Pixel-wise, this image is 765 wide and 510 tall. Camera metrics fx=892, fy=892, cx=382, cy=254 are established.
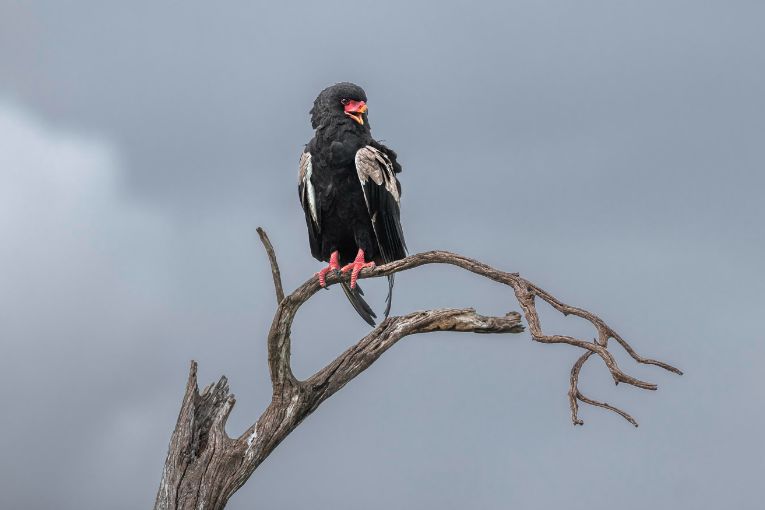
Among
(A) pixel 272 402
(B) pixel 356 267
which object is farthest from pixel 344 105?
(A) pixel 272 402

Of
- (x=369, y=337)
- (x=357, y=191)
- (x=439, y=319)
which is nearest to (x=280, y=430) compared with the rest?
(x=369, y=337)

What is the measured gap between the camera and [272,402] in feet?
25.1

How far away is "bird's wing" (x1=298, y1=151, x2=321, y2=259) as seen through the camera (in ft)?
25.9

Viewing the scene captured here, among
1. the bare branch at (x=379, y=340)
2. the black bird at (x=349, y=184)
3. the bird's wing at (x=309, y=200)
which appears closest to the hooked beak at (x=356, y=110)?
the black bird at (x=349, y=184)

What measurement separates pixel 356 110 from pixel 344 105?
131 mm

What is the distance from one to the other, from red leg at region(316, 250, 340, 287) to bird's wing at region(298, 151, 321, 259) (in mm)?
205

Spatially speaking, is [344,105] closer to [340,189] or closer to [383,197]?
[340,189]

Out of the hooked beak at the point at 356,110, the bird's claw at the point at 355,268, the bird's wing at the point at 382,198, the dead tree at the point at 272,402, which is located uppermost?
the hooked beak at the point at 356,110

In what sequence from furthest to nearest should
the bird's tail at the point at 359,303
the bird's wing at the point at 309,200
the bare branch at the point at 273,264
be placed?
the bird's tail at the point at 359,303 → the bird's wing at the point at 309,200 → the bare branch at the point at 273,264

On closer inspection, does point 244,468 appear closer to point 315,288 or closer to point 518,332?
point 315,288

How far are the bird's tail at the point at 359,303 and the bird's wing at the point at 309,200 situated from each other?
52 centimetres

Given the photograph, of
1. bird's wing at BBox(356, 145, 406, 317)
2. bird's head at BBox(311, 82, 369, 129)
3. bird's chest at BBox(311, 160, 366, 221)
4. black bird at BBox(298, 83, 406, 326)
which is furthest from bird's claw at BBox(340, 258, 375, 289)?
bird's head at BBox(311, 82, 369, 129)

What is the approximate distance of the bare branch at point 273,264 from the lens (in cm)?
735

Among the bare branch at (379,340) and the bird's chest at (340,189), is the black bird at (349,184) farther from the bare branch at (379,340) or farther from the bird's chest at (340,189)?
the bare branch at (379,340)
